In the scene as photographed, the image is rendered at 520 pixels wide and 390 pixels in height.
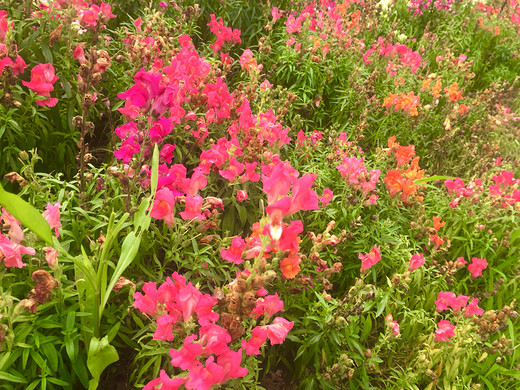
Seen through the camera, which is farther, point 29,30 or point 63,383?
point 29,30

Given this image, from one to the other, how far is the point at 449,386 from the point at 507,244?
1563 mm

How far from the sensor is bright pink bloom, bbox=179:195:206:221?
6.32 feet

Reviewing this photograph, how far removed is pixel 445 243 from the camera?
10.7ft

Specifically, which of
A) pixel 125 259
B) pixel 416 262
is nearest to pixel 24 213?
pixel 125 259

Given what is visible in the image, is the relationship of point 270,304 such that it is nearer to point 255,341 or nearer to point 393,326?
point 255,341

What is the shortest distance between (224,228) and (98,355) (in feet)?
3.98

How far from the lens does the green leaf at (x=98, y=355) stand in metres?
1.56

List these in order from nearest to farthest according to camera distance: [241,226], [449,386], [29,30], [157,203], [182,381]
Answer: [182,381] → [157,203] → [449,386] → [241,226] → [29,30]

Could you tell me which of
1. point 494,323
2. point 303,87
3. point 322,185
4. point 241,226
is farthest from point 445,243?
point 303,87

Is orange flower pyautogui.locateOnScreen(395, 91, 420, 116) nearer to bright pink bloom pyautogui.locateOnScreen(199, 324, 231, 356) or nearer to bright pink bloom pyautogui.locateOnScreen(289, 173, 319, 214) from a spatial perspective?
bright pink bloom pyautogui.locateOnScreen(289, 173, 319, 214)

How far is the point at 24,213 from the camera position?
1.43 meters

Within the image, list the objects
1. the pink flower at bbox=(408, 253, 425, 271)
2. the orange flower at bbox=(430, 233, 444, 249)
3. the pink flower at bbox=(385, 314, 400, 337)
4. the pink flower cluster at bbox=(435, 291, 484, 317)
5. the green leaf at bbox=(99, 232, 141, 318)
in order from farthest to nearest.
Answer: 1. the orange flower at bbox=(430, 233, 444, 249)
2. the pink flower at bbox=(408, 253, 425, 271)
3. the pink flower cluster at bbox=(435, 291, 484, 317)
4. the pink flower at bbox=(385, 314, 400, 337)
5. the green leaf at bbox=(99, 232, 141, 318)

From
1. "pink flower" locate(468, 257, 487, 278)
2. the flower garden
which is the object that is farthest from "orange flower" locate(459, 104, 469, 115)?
"pink flower" locate(468, 257, 487, 278)

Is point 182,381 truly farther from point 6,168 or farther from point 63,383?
point 6,168
